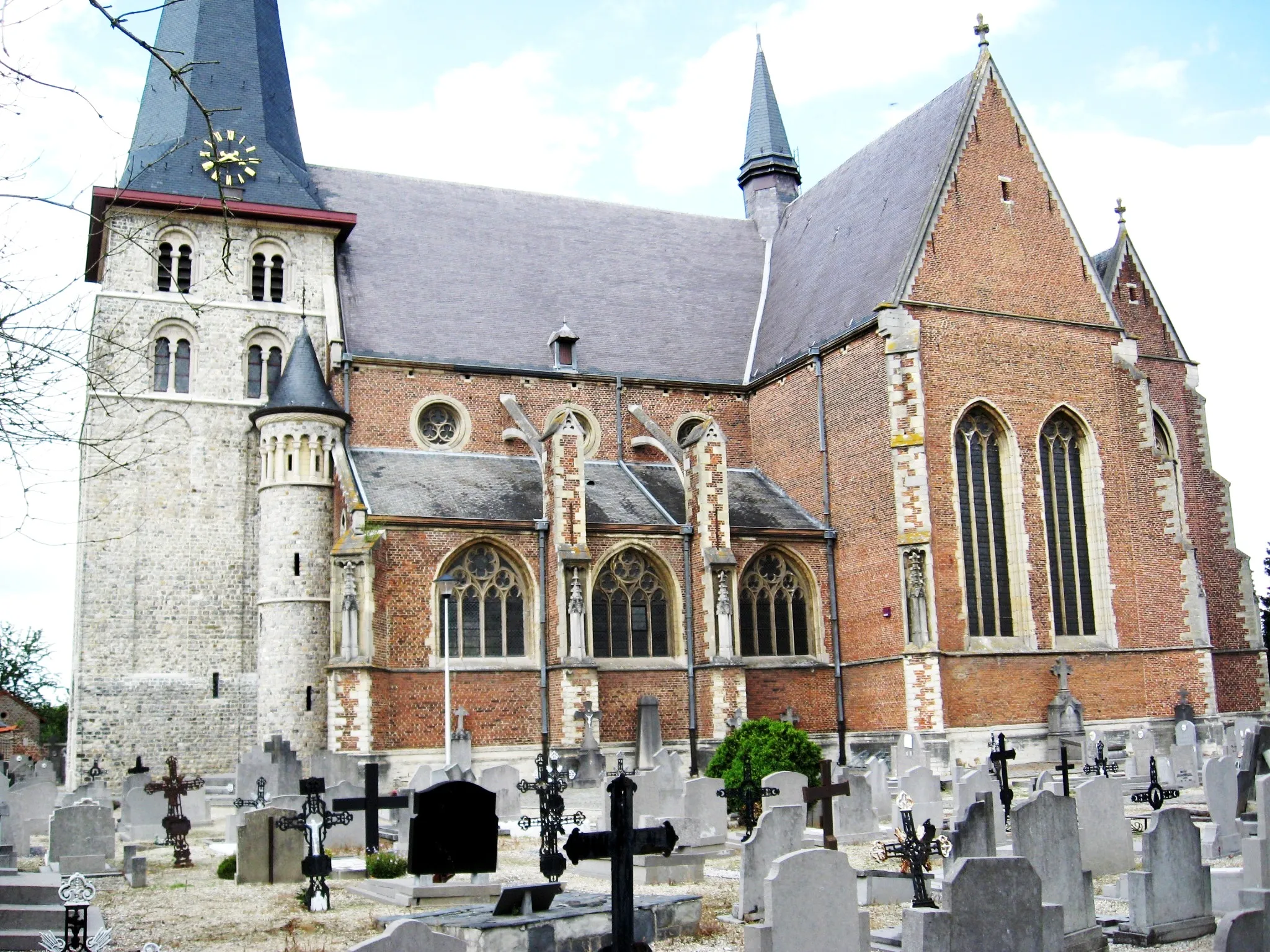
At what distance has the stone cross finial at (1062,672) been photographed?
23.7 meters

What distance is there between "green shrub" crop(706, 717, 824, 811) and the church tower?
9780mm

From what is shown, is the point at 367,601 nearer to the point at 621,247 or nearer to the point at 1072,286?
the point at 621,247

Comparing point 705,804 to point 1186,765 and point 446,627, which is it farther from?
point 1186,765

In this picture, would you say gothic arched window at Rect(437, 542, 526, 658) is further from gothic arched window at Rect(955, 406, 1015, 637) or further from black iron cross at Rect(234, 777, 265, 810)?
gothic arched window at Rect(955, 406, 1015, 637)

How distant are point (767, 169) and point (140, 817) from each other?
2451 centimetres

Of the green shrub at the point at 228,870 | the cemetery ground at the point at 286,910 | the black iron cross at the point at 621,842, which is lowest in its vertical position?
the cemetery ground at the point at 286,910

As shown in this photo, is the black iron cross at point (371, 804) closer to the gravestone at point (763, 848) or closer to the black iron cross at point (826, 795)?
the gravestone at point (763, 848)


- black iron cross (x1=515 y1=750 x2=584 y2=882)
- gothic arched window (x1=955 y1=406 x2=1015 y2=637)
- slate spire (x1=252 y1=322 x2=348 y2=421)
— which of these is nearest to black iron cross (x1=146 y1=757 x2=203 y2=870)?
black iron cross (x1=515 y1=750 x2=584 y2=882)

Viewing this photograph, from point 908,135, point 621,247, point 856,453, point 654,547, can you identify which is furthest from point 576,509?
point 908,135

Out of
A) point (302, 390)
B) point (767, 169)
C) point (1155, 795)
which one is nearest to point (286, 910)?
point (1155, 795)

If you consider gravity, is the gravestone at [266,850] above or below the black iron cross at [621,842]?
below

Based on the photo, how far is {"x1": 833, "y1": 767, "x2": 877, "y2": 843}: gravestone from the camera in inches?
536

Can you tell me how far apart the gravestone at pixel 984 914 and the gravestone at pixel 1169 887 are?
210cm

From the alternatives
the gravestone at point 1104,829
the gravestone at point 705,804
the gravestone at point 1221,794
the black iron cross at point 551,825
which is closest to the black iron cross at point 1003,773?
the gravestone at point 1104,829
